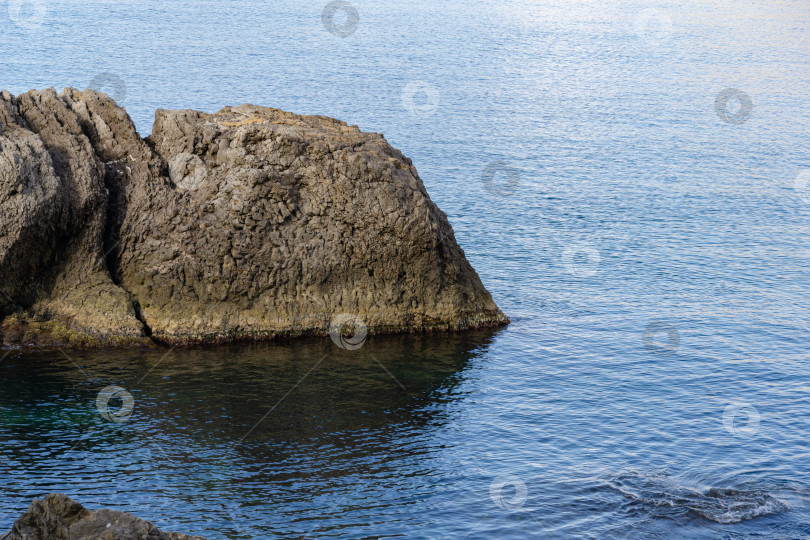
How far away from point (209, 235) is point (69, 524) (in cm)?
2362

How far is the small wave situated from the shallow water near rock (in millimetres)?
93

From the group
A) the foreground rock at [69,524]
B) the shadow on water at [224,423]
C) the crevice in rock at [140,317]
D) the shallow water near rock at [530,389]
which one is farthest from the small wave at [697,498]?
the crevice in rock at [140,317]

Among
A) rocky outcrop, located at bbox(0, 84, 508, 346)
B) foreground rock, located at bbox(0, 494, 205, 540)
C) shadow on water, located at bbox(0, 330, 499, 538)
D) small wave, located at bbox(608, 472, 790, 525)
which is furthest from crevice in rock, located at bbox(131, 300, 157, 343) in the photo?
foreground rock, located at bbox(0, 494, 205, 540)

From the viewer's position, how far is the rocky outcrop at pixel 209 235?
39.6 metres

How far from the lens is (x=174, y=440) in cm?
3198

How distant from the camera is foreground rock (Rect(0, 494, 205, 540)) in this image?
58.6ft

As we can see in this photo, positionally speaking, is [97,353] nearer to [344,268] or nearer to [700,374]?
[344,268]

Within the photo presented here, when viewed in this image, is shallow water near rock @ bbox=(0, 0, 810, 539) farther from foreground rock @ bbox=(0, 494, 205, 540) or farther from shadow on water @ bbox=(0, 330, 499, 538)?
foreground rock @ bbox=(0, 494, 205, 540)

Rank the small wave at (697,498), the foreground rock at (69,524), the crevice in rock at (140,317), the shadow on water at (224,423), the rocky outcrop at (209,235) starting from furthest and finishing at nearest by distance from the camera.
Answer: the crevice in rock at (140,317), the rocky outcrop at (209,235), the small wave at (697,498), the shadow on water at (224,423), the foreground rock at (69,524)

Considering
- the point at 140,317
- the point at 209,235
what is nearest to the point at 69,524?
the point at 140,317

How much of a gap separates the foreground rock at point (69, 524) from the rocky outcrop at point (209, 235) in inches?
865

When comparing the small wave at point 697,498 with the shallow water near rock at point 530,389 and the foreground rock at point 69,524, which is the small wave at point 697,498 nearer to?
the shallow water near rock at point 530,389

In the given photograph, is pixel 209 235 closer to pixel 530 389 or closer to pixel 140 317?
pixel 140 317

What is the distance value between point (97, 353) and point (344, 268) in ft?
36.0
